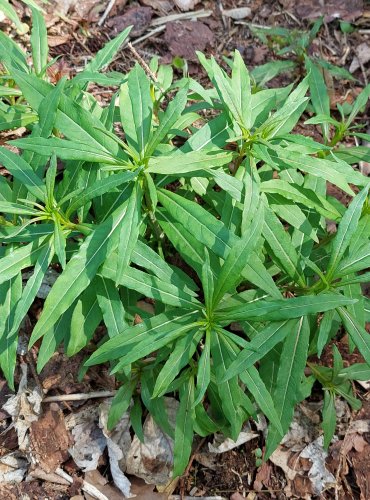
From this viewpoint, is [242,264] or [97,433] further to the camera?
[97,433]

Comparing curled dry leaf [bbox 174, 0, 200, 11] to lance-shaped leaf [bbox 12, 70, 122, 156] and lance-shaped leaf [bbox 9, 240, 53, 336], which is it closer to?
lance-shaped leaf [bbox 12, 70, 122, 156]

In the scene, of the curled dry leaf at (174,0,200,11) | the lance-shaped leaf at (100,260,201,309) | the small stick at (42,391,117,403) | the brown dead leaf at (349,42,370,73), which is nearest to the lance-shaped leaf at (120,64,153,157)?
the lance-shaped leaf at (100,260,201,309)

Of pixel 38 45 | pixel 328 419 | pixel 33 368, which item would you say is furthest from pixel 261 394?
pixel 38 45

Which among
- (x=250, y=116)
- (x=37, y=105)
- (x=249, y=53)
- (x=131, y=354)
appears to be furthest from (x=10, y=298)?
(x=249, y=53)

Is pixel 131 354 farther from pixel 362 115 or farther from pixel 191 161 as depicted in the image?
pixel 362 115

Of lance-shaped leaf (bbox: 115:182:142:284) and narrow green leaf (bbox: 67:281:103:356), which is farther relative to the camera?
narrow green leaf (bbox: 67:281:103:356)

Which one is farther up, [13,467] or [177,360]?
[177,360]

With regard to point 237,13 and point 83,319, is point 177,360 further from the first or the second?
point 237,13
